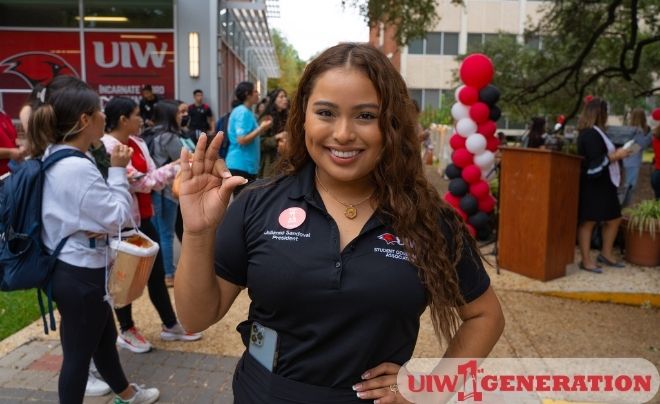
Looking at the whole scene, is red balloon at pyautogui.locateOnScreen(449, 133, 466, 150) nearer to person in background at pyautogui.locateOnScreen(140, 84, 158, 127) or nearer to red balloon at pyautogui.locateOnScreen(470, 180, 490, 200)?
red balloon at pyautogui.locateOnScreen(470, 180, 490, 200)

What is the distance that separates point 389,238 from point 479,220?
6534 mm

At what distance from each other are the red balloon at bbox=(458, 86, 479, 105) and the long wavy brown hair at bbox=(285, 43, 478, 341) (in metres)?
6.20

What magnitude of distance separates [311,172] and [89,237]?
180 cm

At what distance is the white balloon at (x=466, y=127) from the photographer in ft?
26.1

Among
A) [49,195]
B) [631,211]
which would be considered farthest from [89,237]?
[631,211]

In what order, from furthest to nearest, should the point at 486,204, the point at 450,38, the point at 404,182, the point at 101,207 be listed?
the point at 450,38 → the point at 486,204 → the point at 101,207 → the point at 404,182

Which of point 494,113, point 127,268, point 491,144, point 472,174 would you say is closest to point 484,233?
point 472,174

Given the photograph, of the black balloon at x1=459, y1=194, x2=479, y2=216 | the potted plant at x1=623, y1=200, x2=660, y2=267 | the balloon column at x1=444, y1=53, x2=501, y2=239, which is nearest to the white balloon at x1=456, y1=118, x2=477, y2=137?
the balloon column at x1=444, y1=53, x2=501, y2=239

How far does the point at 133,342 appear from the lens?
15.0 feet

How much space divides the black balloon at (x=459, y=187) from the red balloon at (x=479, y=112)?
0.83 meters

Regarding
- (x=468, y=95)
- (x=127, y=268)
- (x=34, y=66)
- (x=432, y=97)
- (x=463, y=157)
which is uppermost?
(x=432, y=97)

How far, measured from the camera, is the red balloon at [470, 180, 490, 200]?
26.3 feet

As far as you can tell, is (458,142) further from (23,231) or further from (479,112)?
(23,231)

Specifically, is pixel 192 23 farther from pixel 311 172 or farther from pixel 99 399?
pixel 311 172
